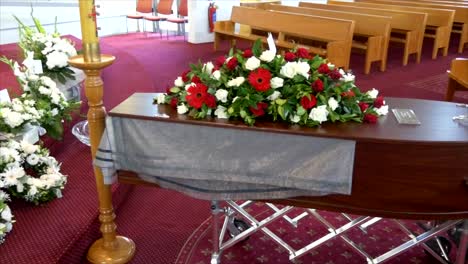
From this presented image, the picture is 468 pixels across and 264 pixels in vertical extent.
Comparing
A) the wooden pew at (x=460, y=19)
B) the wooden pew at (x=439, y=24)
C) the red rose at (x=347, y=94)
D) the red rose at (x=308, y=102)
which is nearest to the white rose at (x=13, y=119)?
the red rose at (x=308, y=102)

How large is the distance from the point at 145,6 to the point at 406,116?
8.68 m

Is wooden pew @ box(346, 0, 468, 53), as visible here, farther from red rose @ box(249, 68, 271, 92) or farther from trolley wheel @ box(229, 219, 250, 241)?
red rose @ box(249, 68, 271, 92)

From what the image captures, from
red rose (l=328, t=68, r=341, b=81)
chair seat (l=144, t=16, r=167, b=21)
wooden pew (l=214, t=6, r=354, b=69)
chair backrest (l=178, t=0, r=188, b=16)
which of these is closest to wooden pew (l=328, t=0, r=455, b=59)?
wooden pew (l=214, t=6, r=354, b=69)

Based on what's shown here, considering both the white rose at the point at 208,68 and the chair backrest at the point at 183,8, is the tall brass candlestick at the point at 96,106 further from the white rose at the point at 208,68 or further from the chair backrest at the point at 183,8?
the chair backrest at the point at 183,8

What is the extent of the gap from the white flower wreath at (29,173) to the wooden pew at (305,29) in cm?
365

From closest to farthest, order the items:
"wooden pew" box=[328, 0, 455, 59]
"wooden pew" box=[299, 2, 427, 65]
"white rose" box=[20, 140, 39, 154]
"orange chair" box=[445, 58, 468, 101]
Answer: "white rose" box=[20, 140, 39, 154], "orange chair" box=[445, 58, 468, 101], "wooden pew" box=[299, 2, 427, 65], "wooden pew" box=[328, 0, 455, 59]

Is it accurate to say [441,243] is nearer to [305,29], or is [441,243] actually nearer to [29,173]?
[29,173]

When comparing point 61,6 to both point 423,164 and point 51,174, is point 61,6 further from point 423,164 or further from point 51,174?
point 423,164

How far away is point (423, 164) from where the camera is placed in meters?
1.75

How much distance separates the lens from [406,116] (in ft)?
6.57

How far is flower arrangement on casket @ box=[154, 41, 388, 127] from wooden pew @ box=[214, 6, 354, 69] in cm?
356

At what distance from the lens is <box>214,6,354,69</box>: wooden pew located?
6082 millimetres

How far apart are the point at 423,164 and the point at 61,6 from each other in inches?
296

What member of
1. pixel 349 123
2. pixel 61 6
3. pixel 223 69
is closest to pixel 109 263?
pixel 223 69
